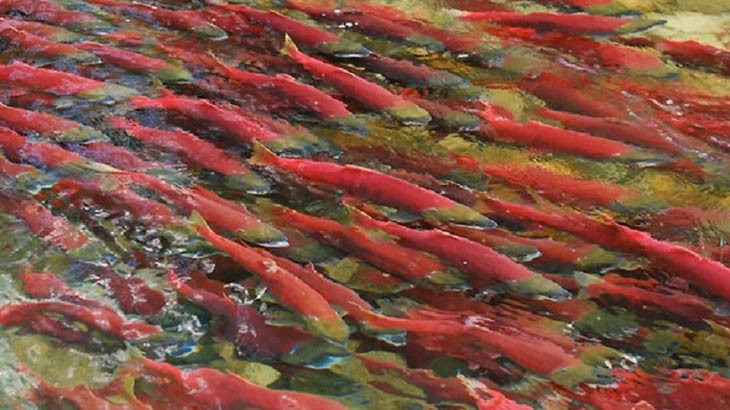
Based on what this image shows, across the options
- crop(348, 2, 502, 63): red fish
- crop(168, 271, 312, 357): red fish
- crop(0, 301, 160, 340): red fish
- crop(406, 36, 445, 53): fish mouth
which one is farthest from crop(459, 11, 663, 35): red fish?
crop(0, 301, 160, 340): red fish

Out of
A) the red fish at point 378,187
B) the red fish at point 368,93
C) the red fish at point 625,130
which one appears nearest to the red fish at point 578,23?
the red fish at point 625,130

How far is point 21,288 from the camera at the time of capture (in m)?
2.04

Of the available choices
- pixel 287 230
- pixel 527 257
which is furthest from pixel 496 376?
pixel 287 230

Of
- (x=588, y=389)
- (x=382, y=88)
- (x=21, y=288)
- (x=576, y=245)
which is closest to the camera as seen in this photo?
(x=588, y=389)

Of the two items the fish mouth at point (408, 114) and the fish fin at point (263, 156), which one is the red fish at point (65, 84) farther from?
the fish mouth at point (408, 114)

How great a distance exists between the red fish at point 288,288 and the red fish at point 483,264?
306 mm

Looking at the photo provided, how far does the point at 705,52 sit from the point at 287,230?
159 cm

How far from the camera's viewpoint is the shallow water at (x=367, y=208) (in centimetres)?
187

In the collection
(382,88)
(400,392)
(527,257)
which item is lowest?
(400,392)

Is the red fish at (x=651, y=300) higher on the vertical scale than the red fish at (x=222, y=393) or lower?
higher

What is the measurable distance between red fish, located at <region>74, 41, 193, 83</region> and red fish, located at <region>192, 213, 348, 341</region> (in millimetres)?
829

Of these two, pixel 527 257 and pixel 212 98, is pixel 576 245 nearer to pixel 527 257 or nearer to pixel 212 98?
pixel 527 257

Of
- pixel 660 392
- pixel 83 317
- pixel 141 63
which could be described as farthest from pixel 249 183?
pixel 660 392

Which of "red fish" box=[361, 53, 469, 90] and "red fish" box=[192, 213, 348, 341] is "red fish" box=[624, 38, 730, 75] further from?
"red fish" box=[192, 213, 348, 341]
